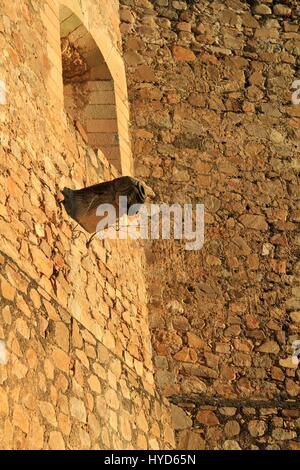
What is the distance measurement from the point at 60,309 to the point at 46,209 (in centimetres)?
64

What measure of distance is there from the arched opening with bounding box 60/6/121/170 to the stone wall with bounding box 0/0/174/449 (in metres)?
0.38

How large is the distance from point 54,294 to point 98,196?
87cm

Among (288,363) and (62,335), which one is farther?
(288,363)

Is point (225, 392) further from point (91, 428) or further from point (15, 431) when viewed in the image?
point (15, 431)

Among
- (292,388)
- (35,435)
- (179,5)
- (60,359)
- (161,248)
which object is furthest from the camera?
(179,5)

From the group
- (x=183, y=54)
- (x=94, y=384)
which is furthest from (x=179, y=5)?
(x=94, y=384)

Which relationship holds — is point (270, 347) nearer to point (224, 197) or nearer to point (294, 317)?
point (294, 317)

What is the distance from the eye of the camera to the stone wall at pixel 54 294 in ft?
19.5

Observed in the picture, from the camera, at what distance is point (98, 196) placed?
717 cm

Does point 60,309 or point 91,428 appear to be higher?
point 60,309

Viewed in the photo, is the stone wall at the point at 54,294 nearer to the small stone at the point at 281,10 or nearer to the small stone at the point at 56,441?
the small stone at the point at 56,441
